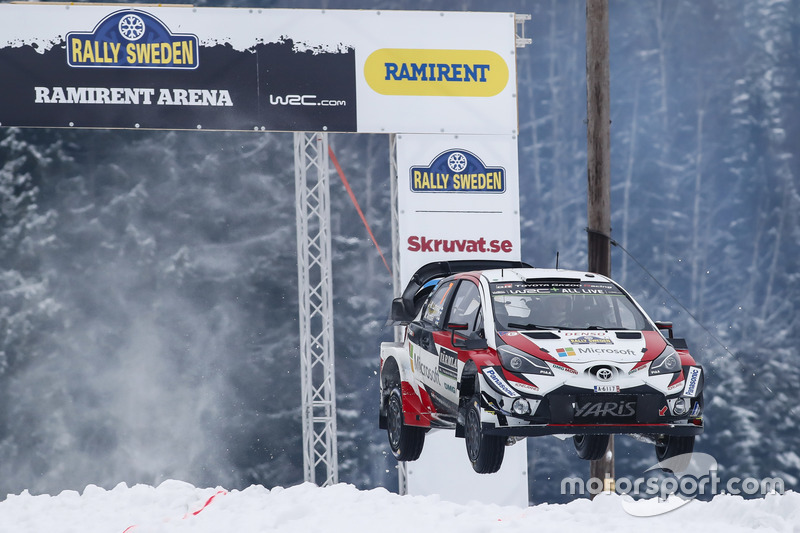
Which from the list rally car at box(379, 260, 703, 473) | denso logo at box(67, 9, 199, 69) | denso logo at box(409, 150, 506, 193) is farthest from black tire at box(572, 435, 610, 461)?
denso logo at box(67, 9, 199, 69)

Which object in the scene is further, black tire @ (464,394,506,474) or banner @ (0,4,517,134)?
banner @ (0,4,517,134)

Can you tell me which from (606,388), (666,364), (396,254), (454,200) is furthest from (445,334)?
(454,200)

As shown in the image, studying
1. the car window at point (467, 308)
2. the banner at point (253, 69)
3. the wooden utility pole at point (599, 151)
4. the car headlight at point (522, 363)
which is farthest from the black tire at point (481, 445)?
the banner at point (253, 69)

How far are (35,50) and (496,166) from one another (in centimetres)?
564

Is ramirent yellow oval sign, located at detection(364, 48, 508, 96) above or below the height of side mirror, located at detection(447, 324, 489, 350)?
above

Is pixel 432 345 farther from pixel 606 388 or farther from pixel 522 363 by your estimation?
pixel 606 388

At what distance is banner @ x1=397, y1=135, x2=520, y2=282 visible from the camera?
1286 cm

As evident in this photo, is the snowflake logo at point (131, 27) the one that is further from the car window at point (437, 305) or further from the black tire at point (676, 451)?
the black tire at point (676, 451)

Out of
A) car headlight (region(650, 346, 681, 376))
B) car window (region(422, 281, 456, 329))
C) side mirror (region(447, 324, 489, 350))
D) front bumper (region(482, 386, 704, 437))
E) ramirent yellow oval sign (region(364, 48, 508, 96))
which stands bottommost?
front bumper (region(482, 386, 704, 437))

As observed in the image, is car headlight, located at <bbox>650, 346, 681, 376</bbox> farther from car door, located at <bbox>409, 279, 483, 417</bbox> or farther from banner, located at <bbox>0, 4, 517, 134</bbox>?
banner, located at <bbox>0, 4, 517, 134</bbox>

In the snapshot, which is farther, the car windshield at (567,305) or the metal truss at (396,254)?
the metal truss at (396,254)

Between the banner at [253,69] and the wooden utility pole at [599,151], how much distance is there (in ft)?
5.98

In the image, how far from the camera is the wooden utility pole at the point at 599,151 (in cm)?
1130

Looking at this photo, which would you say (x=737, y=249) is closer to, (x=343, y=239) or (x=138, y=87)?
(x=343, y=239)
